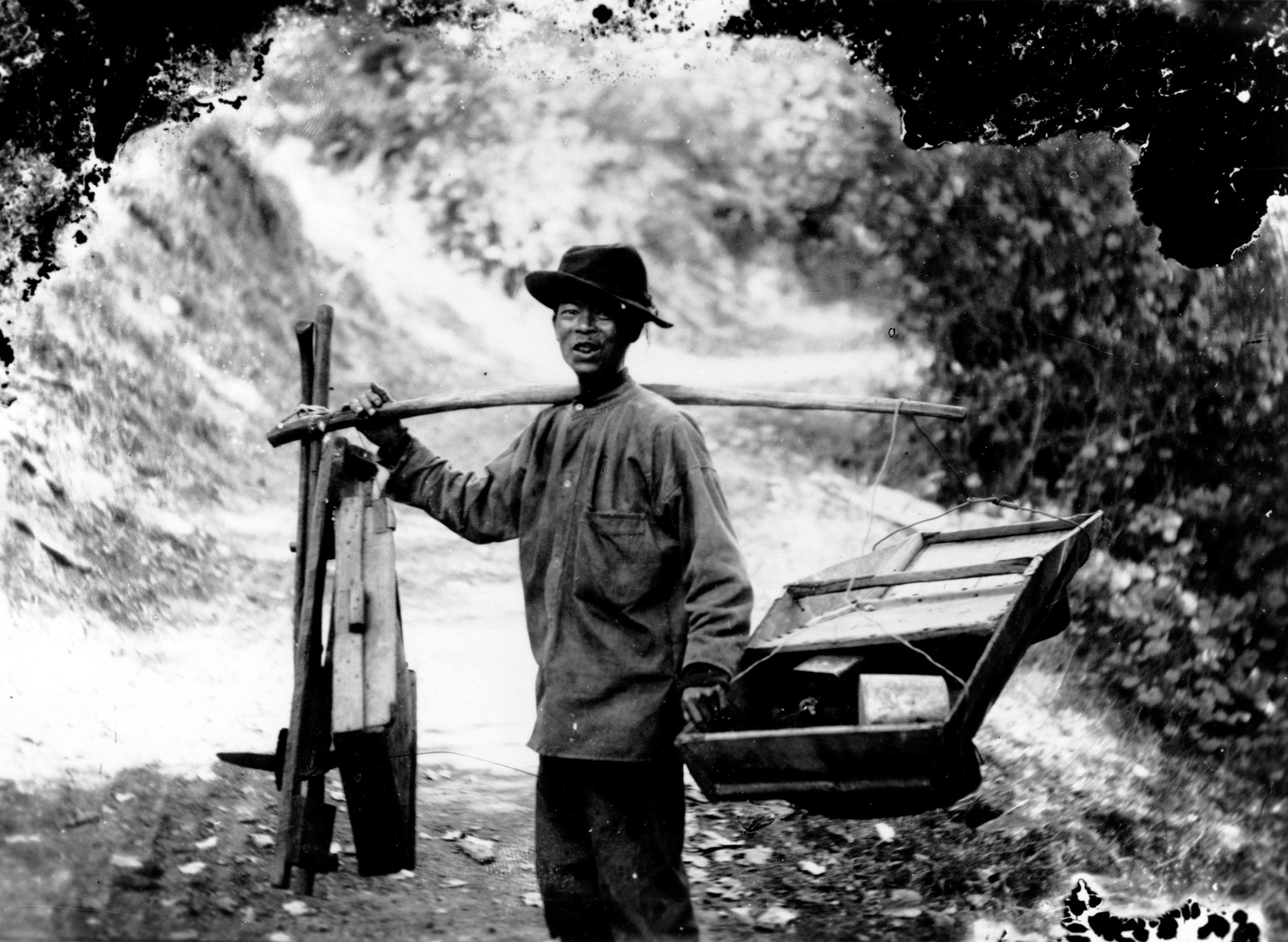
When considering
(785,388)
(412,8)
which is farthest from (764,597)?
(412,8)

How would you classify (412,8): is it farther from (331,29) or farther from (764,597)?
(764,597)

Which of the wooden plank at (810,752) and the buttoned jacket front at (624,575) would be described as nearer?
the wooden plank at (810,752)

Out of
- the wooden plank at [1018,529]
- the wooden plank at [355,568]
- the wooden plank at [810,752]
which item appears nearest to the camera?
the wooden plank at [810,752]

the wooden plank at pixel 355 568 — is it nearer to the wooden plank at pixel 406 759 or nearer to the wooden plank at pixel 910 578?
the wooden plank at pixel 406 759

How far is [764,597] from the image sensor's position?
459 centimetres

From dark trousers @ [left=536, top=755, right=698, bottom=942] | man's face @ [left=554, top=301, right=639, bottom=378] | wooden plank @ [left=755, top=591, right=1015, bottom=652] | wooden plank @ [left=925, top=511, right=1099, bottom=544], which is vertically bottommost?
dark trousers @ [left=536, top=755, right=698, bottom=942]

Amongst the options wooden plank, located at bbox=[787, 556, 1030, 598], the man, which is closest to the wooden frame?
the man

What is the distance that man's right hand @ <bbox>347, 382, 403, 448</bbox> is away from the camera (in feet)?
11.2

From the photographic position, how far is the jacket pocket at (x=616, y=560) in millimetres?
3064

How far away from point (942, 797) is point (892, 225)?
86.8 inches

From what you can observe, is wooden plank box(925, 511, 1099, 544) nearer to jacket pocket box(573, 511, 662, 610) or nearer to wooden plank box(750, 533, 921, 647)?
wooden plank box(750, 533, 921, 647)

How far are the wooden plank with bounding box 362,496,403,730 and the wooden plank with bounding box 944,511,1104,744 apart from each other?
1.34 meters

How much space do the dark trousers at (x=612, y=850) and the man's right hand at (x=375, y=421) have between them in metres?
0.97

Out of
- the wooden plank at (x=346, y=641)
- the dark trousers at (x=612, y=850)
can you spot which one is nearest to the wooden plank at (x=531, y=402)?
the wooden plank at (x=346, y=641)
